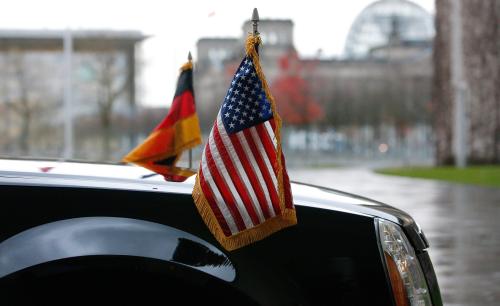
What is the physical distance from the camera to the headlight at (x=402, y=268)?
10.7 feet

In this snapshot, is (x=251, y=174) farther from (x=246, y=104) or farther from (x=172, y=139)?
(x=172, y=139)

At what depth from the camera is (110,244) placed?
10.2ft

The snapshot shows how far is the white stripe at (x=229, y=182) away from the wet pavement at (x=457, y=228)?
4420 mm

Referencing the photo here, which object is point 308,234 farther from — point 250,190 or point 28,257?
point 28,257

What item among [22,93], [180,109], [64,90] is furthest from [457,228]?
[22,93]

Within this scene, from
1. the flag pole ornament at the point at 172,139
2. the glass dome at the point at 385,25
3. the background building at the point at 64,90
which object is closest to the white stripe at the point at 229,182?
the flag pole ornament at the point at 172,139

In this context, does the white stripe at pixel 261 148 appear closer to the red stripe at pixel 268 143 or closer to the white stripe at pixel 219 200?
the red stripe at pixel 268 143

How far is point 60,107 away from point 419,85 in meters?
42.6

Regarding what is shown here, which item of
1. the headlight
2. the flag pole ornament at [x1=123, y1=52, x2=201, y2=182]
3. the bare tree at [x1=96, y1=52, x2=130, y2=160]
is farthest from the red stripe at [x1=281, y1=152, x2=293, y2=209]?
the bare tree at [x1=96, y1=52, x2=130, y2=160]

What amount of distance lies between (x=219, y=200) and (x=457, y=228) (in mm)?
10314

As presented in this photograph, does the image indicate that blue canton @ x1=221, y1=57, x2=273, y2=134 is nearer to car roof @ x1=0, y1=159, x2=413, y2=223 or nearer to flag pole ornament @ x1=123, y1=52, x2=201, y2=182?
car roof @ x1=0, y1=159, x2=413, y2=223

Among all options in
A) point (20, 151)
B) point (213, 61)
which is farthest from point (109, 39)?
point (213, 61)

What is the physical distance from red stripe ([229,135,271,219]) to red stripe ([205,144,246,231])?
0.28 ft

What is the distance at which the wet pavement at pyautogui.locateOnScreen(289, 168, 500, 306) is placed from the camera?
26.7ft
